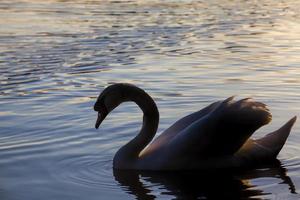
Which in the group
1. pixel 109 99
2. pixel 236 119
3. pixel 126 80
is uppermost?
pixel 109 99

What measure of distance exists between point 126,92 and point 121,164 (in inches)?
31.3

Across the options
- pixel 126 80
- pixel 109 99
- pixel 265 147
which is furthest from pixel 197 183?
pixel 126 80

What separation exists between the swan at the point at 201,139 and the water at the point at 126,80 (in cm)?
19

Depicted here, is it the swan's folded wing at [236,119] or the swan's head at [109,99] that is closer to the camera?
the swan's folded wing at [236,119]

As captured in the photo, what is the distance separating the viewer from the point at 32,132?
1065cm

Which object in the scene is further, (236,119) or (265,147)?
(265,147)

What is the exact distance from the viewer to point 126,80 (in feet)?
48.1

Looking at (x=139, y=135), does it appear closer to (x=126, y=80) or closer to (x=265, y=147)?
(x=265, y=147)

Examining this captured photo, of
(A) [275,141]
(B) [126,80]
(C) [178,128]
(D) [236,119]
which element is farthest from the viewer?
(B) [126,80]

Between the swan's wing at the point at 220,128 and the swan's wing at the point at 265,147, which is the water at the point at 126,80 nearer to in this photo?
the swan's wing at the point at 265,147

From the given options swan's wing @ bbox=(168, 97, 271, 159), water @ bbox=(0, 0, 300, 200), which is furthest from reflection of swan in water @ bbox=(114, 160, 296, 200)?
swan's wing @ bbox=(168, 97, 271, 159)

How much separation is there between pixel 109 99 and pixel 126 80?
5.51 metres

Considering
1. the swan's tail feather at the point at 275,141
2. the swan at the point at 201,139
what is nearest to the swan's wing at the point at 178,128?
the swan at the point at 201,139

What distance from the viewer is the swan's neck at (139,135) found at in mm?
9164
